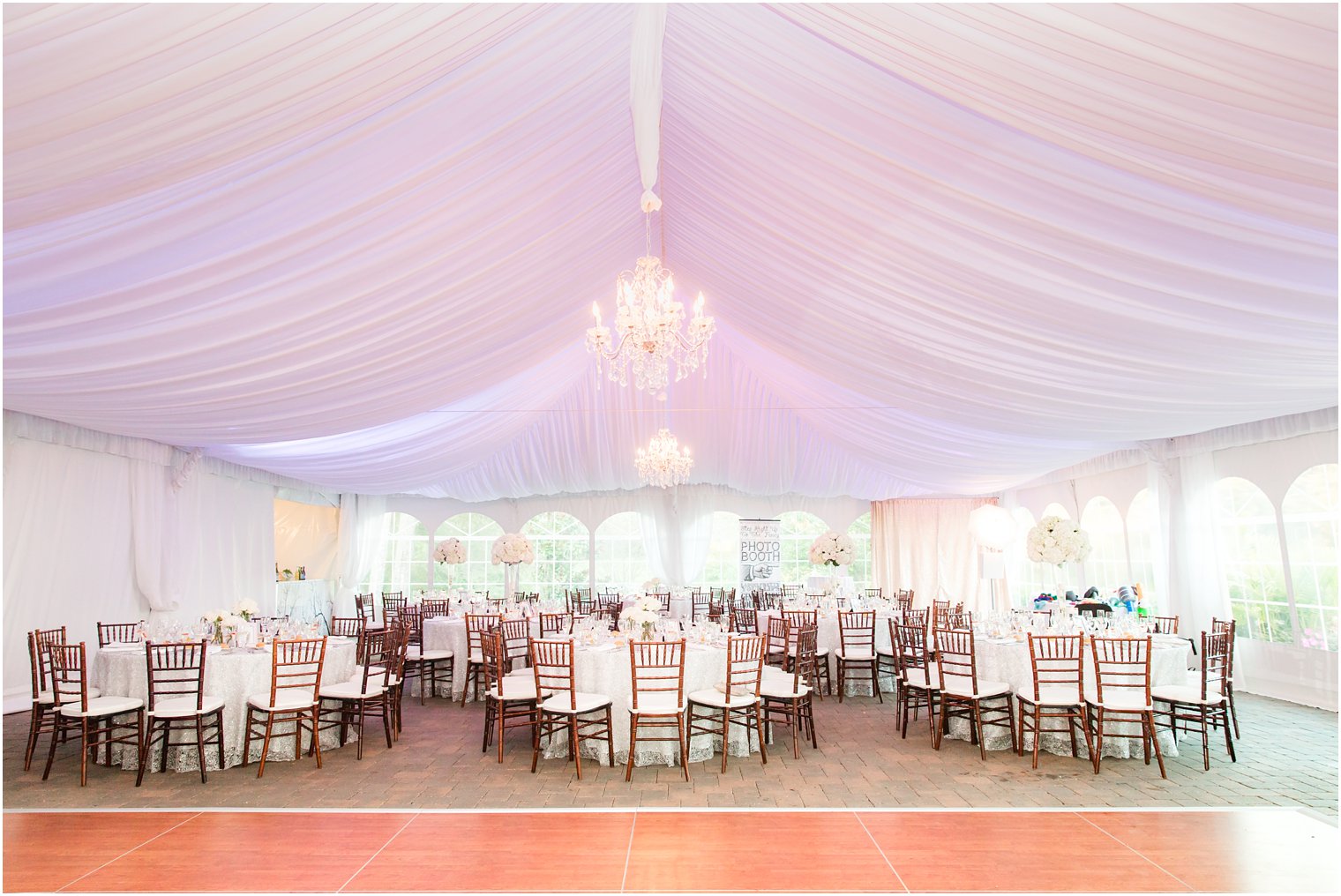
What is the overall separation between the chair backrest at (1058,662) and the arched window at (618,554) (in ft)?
39.0

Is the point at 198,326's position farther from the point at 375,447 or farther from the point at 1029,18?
the point at 375,447

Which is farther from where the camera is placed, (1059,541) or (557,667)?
(1059,541)

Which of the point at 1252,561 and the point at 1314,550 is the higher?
the point at 1314,550

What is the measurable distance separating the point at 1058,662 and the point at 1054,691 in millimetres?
278

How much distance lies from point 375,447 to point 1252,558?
12020 mm

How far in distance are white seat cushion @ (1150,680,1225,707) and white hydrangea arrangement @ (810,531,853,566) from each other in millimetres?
5594

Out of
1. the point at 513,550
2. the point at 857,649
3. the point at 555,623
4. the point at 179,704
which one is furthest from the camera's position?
the point at 513,550

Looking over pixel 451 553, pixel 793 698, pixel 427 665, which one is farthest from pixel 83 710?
pixel 451 553

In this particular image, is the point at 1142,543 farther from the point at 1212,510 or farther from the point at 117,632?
the point at 117,632

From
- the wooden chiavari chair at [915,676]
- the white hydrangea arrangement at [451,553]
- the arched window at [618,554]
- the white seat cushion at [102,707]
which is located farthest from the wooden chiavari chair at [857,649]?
the arched window at [618,554]

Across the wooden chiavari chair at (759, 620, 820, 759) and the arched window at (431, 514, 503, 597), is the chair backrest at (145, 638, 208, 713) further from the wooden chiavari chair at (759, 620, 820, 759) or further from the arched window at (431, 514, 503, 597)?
the arched window at (431, 514, 503, 597)

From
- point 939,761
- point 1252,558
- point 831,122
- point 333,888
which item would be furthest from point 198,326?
point 1252,558

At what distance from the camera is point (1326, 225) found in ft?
11.3

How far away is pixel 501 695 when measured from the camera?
6.23m
